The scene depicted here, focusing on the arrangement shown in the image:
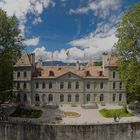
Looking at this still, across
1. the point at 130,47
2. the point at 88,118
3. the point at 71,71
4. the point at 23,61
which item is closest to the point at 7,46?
the point at 23,61

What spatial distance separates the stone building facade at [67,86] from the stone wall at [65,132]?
17.1 metres

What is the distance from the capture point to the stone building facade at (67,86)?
182 feet

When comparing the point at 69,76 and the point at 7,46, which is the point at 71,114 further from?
the point at 7,46

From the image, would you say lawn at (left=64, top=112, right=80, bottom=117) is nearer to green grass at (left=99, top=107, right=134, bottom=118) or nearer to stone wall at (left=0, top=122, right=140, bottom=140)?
green grass at (left=99, top=107, right=134, bottom=118)

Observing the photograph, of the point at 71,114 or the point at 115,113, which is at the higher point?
the point at 115,113

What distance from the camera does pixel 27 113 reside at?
1873 inches

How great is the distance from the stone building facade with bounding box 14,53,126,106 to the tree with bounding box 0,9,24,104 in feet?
17.4

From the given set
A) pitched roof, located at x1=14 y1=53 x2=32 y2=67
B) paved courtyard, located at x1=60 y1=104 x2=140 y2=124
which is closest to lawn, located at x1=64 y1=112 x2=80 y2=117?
paved courtyard, located at x1=60 y1=104 x2=140 y2=124

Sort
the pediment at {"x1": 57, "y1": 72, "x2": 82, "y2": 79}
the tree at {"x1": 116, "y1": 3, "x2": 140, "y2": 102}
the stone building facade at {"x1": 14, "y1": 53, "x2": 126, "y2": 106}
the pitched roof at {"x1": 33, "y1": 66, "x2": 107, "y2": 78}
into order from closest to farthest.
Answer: the tree at {"x1": 116, "y1": 3, "x2": 140, "y2": 102} < the stone building facade at {"x1": 14, "y1": 53, "x2": 126, "y2": 106} < the pediment at {"x1": 57, "y1": 72, "x2": 82, "y2": 79} < the pitched roof at {"x1": 33, "y1": 66, "x2": 107, "y2": 78}

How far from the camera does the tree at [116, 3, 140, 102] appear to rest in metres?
44.4

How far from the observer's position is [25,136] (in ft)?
124

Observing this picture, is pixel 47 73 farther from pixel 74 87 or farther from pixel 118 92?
pixel 118 92

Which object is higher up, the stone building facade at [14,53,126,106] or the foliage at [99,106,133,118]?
the stone building facade at [14,53,126,106]

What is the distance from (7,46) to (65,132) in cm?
1765
